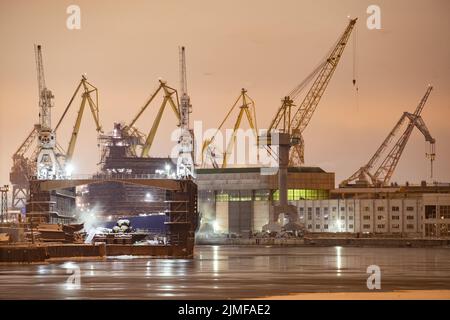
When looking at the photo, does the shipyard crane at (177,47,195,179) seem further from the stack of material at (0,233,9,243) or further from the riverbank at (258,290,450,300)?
the riverbank at (258,290,450,300)

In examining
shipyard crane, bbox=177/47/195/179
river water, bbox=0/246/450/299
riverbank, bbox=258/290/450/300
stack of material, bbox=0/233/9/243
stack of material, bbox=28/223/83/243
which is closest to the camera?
riverbank, bbox=258/290/450/300

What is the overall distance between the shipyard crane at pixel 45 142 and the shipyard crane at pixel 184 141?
20063mm

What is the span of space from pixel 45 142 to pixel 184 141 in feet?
82.0

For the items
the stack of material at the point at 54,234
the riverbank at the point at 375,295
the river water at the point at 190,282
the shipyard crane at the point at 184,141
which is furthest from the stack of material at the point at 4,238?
the riverbank at the point at 375,295

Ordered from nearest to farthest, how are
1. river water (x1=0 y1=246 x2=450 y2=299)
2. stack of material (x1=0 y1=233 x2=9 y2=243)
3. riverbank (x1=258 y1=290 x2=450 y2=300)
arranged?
riverbank (x1=258 y1=290 x2=450 y2=300)
river water (x1=0 y1=246 x2=450 y2=299)
stack of material (x1=0 y1=233 x2=9 y2=243)

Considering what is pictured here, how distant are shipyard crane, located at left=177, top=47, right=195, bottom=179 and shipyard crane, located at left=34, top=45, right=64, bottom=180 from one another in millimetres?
20063

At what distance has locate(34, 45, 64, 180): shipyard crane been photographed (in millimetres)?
150800

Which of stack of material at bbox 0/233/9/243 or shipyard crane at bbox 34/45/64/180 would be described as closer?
stack of material at bbox 0/233/9/243

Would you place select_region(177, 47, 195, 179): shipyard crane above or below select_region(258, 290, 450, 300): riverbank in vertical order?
above

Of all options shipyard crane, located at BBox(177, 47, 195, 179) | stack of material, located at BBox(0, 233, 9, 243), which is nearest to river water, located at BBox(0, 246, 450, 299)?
stack of material, located at BBox(0, 233, 9, 243)

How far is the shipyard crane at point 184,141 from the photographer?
134 meters

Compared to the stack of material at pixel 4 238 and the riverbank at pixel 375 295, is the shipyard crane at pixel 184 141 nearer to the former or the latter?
the stack of material at pixel 4 238
